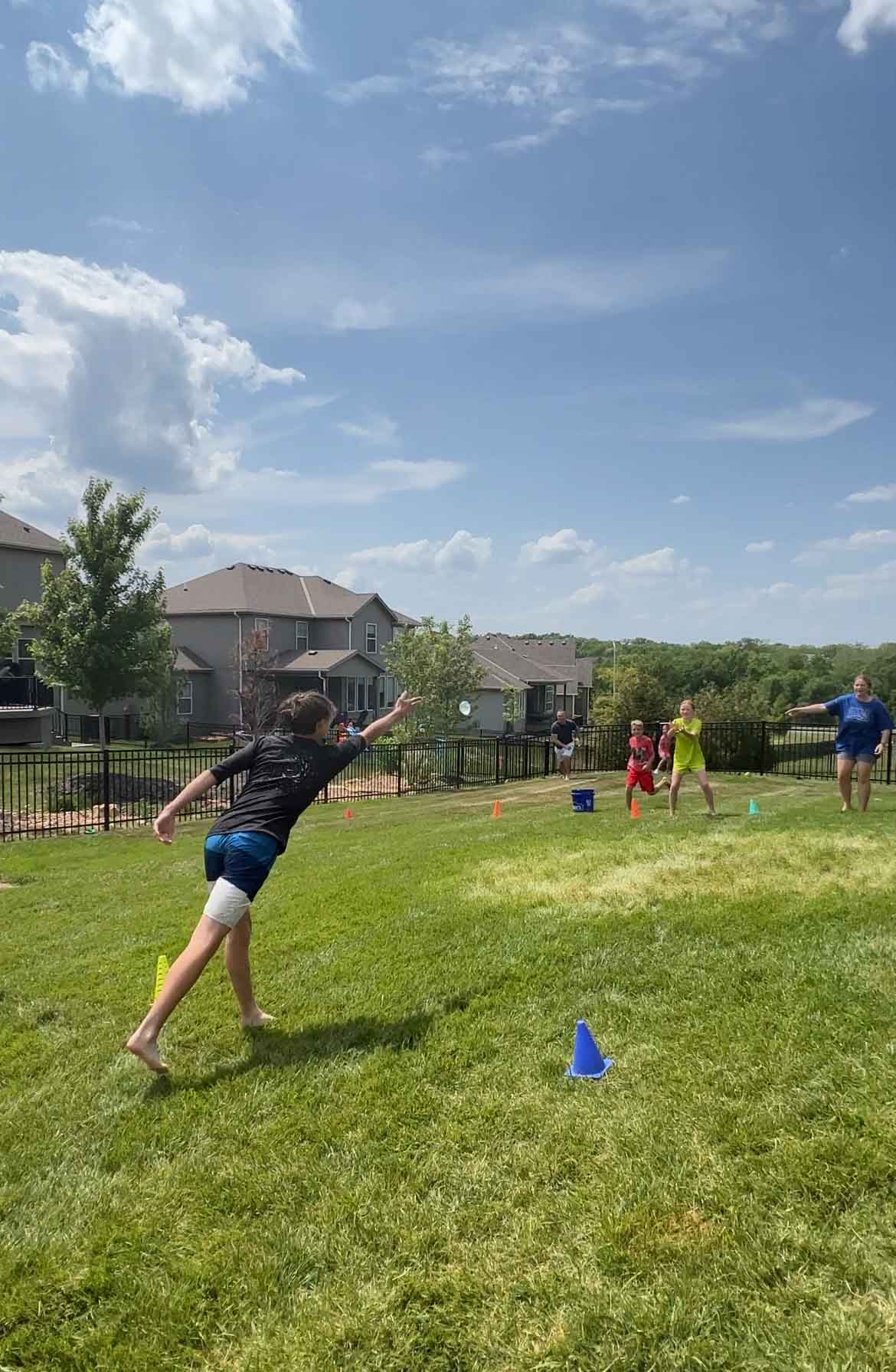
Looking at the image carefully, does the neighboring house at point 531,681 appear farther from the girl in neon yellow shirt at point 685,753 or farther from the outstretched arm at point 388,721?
the outstretched arm at point 388,721

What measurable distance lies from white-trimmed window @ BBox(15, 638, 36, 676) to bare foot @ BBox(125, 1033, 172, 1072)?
23019 millimetres

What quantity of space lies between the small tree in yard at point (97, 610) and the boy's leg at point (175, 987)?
21.6 metres

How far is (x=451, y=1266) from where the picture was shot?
2676 millimetres

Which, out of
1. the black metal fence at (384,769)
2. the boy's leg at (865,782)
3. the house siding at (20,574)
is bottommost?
the black metal fence at (384,769)

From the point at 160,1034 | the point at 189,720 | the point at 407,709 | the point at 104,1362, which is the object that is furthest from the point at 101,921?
the point at 189,720

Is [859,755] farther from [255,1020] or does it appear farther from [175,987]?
[175,987]

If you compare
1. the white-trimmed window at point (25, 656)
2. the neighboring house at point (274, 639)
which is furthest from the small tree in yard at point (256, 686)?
the white-trimmed window at point (25, 656)

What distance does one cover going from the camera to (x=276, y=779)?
14.9ft

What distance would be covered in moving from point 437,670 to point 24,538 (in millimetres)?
16446

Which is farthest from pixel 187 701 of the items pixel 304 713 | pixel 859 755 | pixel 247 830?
pixel 247 830

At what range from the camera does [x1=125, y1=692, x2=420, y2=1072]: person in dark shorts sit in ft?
13.6

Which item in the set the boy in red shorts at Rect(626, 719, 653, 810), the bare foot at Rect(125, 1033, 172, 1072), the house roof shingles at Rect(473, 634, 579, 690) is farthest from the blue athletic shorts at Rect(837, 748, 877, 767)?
the house roof shingles at Rect(473, 634, 579, 690)

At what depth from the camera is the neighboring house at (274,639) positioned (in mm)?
42125

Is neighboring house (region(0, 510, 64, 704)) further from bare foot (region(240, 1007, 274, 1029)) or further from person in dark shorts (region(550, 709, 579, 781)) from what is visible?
bare foot (region(240, 1007, 274, 1029))
